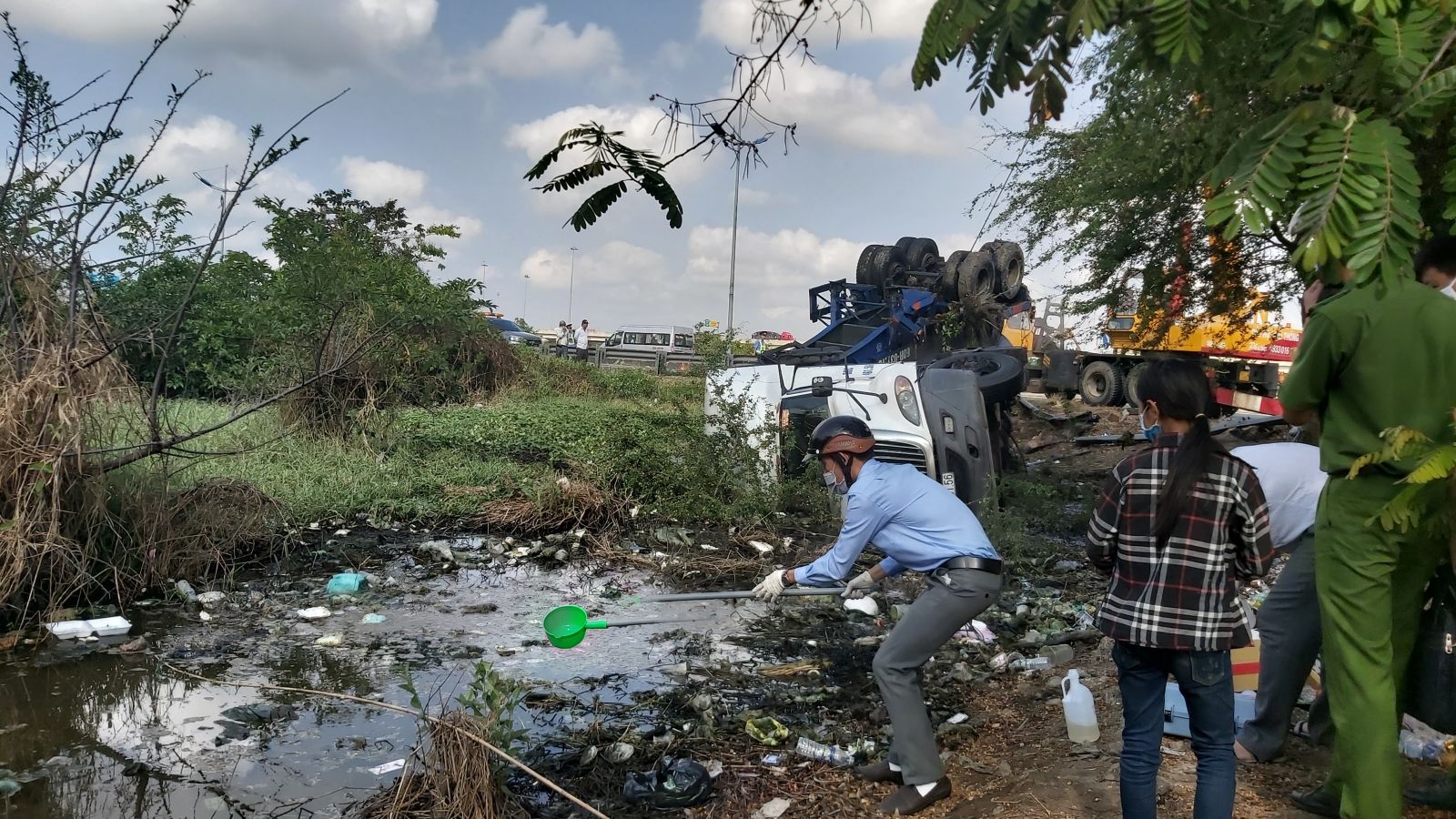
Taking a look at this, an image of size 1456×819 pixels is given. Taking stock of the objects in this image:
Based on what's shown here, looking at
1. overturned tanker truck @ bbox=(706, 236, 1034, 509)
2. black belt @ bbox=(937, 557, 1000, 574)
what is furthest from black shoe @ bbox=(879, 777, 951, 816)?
overturned tanker truck @ bbox=(706, 236, 1034, 509)

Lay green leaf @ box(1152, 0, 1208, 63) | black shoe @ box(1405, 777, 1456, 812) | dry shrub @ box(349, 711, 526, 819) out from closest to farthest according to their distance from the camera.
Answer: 1. green leaf @ box(1152, 0, 1208, 63)
2. black shoe @ box(1405, 777, 1456, 812)
3. dry shrub @ box(349, 711, 526, 819)

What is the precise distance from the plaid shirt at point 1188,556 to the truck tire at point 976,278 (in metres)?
6.84

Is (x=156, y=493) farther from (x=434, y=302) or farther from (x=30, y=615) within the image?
(x=434, y=302)

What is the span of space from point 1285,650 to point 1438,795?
0.55 meters

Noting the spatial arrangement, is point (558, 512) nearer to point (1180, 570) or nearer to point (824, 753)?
point (824, 753)

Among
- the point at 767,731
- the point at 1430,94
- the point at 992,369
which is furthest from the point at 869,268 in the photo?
the point at 1430,94

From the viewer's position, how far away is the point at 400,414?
10.3 m

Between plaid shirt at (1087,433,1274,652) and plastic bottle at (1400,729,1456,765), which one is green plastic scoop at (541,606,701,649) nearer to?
plaid shirt at (1087,433,1274,652)

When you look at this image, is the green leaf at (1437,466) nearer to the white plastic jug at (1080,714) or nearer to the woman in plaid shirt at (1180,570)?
the woman in plaid shirt at (1180,570)

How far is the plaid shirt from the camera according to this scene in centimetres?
247

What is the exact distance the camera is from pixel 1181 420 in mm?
2568

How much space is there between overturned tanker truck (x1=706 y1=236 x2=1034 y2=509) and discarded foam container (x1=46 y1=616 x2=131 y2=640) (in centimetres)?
460

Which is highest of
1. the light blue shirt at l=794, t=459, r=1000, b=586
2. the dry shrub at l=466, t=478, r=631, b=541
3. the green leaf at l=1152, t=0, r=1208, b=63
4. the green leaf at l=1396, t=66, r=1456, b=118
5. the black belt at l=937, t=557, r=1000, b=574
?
the green leaf at l=1152, t=0, r=1208, b=63

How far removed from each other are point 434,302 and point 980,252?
7.03 meters
